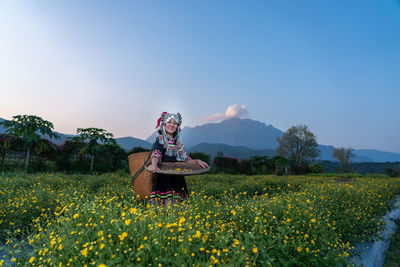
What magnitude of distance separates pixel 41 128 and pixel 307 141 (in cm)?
3661

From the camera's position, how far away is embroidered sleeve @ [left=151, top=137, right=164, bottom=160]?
358 centimetres

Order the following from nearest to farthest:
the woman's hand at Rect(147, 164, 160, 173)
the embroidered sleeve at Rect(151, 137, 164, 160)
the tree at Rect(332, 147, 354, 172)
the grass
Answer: the woman's hand at Rect(147, 164, 160, 173) → the embroidered sleeve at Rect(151, 137, 164, 160) → the grass → the tree at Rect(332, 147, 354, 172)

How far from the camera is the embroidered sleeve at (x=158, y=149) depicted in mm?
3575

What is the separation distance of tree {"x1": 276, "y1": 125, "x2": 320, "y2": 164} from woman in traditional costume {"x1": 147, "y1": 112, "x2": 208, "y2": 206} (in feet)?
119

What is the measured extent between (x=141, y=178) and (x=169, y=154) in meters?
0.62

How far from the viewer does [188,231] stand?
92.3 inches

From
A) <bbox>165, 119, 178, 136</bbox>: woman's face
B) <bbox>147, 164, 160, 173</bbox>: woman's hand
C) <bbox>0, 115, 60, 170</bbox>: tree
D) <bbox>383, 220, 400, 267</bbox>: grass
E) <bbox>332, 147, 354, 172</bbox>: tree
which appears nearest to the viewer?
<bbox>147, 164, 160, 173</bbox>: woman's hand

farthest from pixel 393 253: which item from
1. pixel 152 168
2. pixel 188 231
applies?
pixel 152 168

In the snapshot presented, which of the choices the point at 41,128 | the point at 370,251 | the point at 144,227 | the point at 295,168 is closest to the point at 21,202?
the point at 144,227

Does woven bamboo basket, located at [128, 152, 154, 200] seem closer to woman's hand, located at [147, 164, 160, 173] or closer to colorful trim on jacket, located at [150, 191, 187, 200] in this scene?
colorful trim on jacket, located at [150, 191, 187, 200]

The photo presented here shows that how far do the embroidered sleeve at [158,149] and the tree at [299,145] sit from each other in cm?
3656

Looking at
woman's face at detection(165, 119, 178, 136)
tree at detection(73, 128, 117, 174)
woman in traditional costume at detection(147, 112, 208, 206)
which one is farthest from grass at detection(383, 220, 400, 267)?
tree at detection(73, 128, 117, 174)

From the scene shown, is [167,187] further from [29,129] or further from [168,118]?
[29,129]

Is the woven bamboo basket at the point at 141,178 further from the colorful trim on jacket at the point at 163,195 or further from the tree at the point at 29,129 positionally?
the tree at the point at 29,129
